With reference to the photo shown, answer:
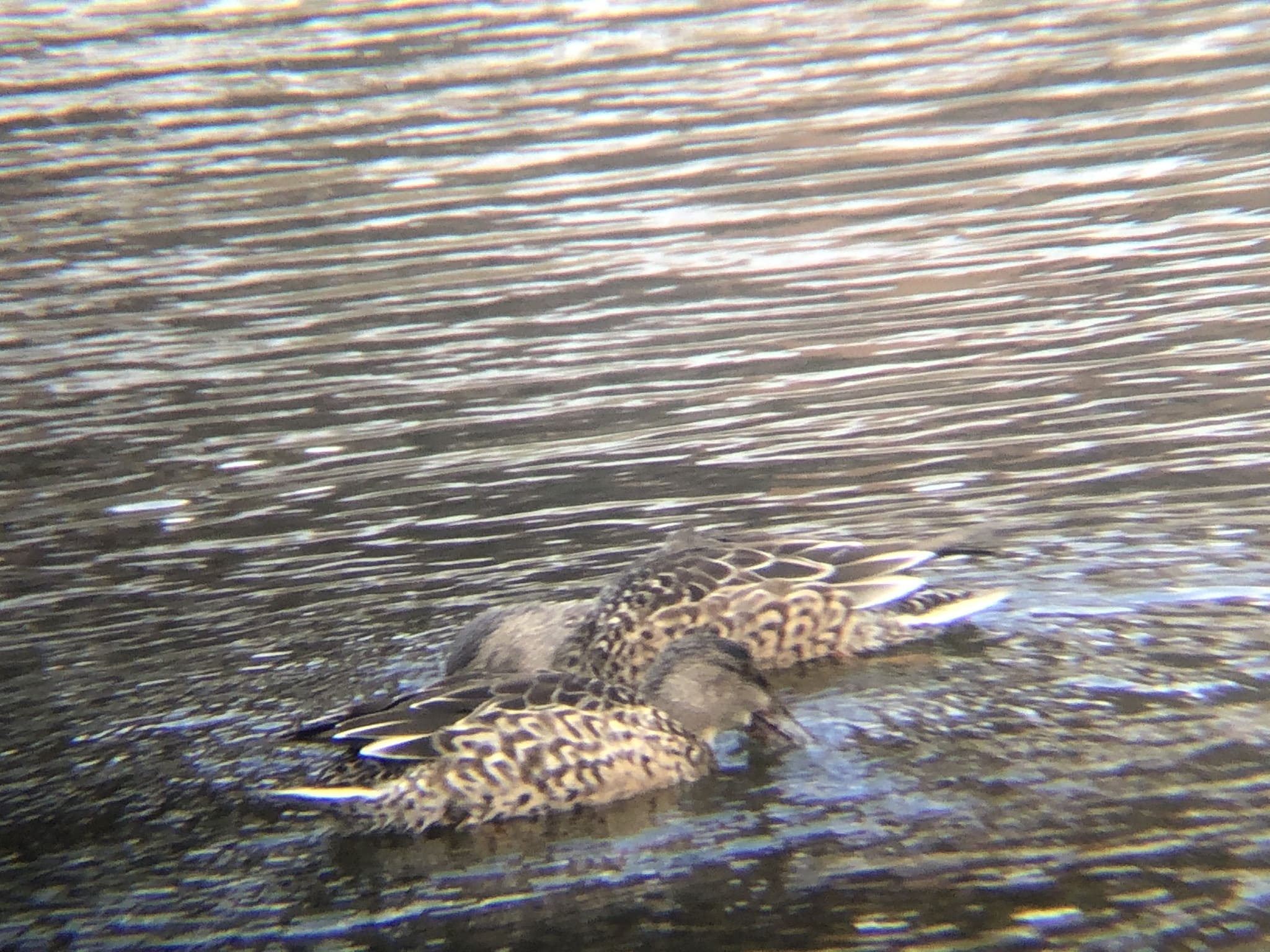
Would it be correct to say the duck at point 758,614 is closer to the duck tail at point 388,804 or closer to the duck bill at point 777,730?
the duck bill at point 777,730

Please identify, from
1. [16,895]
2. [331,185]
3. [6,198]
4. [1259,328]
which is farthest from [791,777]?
[6,198]

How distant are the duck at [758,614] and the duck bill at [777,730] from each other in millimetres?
907

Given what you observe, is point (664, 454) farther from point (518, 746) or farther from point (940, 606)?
point (518, 746)

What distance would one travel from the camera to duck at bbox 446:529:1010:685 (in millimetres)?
7723

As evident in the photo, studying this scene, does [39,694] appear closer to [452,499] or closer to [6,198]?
[452,499]

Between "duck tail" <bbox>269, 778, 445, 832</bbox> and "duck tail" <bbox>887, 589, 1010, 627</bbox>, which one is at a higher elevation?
"duck tail" <bbox>887, 589, 1010, 627</bbox>

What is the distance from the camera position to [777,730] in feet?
21.9

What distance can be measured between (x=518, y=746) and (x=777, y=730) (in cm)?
95

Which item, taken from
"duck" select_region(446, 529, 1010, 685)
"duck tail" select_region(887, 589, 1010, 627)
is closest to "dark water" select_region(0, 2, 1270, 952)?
"duck tail" select_region(887, 589, 1010, 627)

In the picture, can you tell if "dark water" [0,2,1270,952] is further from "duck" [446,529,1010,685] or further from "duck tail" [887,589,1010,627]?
"duck" [446,529,1010,685]

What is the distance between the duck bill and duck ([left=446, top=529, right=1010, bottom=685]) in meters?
0.91

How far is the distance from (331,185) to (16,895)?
44.2 feet

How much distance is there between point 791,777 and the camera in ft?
20.9

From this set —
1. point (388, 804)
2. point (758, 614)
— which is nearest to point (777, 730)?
point (758, 614)
